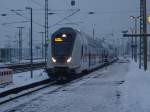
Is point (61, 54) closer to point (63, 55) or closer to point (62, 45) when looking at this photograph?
point (63, 55)

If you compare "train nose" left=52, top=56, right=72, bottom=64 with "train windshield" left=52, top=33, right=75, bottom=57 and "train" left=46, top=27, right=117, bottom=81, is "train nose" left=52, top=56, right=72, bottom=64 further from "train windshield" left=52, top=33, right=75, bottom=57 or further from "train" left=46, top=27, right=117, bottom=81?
"train windshield" left=52, top=33, right=75, bottom=57

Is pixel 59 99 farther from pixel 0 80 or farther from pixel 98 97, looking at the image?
pixel 0 80

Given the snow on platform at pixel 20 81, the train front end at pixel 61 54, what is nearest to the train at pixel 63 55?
the train front end at pixel 61 54

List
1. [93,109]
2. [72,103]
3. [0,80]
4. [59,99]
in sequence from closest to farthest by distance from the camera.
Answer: [93,109] → [72,103] → [59,99] → [0,80]

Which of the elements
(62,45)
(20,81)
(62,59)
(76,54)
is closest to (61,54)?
(62,59)

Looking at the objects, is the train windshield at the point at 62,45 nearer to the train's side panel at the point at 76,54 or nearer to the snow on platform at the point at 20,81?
the train's side panel at the point at 76,54

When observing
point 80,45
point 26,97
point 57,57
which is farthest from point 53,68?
point 26,97

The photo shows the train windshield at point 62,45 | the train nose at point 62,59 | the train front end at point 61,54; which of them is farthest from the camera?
the train windshield at point 62,45

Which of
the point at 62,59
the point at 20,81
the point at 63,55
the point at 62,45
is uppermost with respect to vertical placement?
the point at 62,45

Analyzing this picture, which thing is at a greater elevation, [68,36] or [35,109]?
[68,36]

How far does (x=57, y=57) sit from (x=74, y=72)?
5.09 feet

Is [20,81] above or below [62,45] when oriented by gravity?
below

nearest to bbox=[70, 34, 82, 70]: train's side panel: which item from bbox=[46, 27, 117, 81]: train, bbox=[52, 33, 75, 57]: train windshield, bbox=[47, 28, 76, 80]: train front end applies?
bbox=[46, 27, 117, 81]: train

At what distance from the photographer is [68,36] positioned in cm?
3052
